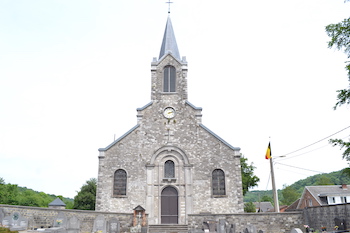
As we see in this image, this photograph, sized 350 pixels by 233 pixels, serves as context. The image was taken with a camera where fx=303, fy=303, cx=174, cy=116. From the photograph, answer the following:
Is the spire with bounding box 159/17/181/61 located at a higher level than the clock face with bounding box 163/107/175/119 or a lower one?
higher

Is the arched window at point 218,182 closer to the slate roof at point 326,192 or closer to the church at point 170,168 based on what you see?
the church at point 170,168

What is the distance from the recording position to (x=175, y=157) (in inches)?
958

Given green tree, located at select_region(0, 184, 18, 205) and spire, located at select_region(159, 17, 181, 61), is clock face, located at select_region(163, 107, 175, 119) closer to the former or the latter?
spire, located at select_region(159, 17, 181, 61)

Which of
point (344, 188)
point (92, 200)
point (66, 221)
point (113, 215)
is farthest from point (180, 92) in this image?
point (344, 188)

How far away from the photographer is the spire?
98.4 feet

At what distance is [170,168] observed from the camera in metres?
24.2

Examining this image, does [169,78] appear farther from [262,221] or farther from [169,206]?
[262,221]

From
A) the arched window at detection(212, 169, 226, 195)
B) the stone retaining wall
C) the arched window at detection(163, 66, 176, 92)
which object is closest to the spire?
the arched window at detection(163, 66, 176, 92)

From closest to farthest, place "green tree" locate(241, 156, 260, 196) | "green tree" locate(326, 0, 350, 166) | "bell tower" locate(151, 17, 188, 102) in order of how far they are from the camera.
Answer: "green tree" locate(326, 0, 350, 166), "bell tower" locate(151, 17, 188, 102), "green tree" locate(241, 156, 260, 196)

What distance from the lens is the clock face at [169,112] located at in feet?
83.9

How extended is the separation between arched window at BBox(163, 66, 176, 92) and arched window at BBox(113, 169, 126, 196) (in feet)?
26.5

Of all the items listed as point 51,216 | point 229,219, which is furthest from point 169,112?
point 51,216

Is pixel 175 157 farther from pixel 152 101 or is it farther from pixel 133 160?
pixel 152 101

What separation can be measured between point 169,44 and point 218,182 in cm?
1481
